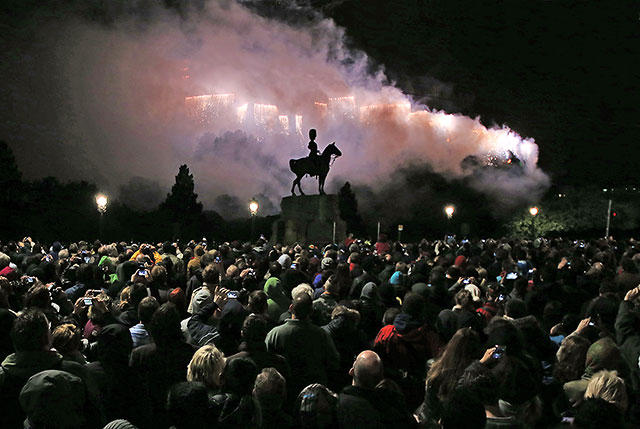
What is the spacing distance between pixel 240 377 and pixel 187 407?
470mm

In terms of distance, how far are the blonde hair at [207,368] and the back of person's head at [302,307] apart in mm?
1276

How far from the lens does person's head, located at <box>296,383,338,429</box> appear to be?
3707 mm

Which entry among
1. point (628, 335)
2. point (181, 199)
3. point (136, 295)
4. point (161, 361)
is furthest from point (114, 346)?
point (181, 199)

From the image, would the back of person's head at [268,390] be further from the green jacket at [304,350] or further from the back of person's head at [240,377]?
the green jacket at [304,350]

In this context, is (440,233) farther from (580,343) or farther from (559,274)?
(580,343)

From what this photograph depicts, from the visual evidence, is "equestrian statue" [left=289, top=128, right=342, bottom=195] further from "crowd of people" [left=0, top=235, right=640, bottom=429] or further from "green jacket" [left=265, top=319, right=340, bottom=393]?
"green jacket" [left=265, top=319, right=340, bottom=393]

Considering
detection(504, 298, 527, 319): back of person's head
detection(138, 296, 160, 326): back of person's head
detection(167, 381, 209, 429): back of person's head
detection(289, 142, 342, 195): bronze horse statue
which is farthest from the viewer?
detection(289, 142, 342, 195): bronze horse statue

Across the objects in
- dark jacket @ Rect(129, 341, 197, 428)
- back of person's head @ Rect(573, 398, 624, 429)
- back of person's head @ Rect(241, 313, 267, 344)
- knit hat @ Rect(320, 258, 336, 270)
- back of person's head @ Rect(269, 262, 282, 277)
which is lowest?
dark jacket @ Rect(129, 341, 197, 428)

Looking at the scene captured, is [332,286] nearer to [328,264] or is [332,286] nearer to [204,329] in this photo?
[204,329]

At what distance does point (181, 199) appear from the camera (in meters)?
37.8

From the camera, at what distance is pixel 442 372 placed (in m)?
4.35

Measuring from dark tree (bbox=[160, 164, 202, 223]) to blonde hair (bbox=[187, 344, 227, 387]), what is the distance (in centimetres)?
3432

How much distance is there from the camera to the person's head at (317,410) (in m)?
3.71

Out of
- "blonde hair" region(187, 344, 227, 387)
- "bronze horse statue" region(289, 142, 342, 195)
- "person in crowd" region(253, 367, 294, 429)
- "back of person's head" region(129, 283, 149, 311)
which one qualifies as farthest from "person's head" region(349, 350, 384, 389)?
"bronze horse statue" region(289, 142, 342, 195)
